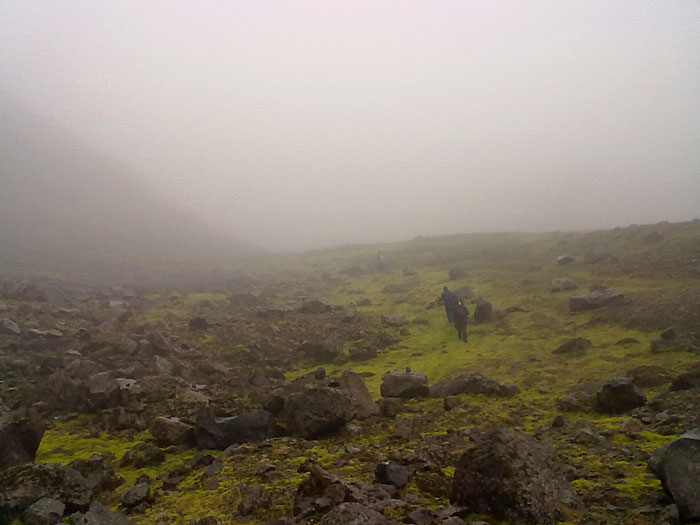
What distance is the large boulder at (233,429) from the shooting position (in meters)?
8.03

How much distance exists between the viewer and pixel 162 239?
65312 mm

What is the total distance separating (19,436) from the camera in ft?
21.9

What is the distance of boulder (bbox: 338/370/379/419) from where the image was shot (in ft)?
30.0

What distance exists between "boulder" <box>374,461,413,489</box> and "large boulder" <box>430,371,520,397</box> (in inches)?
203

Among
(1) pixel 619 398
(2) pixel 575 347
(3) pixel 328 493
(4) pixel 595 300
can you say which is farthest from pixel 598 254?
(3) pixel 328 493

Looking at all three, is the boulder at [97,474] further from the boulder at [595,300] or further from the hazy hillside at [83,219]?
the hazy hillside at [83,219]

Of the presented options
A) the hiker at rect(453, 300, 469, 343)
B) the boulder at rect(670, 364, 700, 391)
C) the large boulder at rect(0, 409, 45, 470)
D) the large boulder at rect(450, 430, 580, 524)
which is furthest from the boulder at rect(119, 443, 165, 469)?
the hiker at rect(453, 300, 469, 343)

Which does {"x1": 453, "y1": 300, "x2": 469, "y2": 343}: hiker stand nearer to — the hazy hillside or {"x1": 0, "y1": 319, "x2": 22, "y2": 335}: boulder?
{"x1": 0, "y1": 319, "x2": 22, "y2": 335}: boulder

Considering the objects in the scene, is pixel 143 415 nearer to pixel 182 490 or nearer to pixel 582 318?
pixel 182 490

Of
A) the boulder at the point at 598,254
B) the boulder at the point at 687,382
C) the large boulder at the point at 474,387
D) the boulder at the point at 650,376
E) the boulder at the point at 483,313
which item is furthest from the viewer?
the boulder at the point at 598,254

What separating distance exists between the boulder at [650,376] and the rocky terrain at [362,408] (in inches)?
2.8

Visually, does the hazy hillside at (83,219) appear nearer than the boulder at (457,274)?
No

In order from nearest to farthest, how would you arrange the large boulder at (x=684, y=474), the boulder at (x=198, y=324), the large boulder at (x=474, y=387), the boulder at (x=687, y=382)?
the large boulder at (x=684, y=474) < the boulder at (x=687, y=382) < the large boulder at (x=474, y=387) < the boulder at (x=198, y=324)

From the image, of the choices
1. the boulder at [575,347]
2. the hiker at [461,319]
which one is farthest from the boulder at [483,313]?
the boulder at [575,347]
